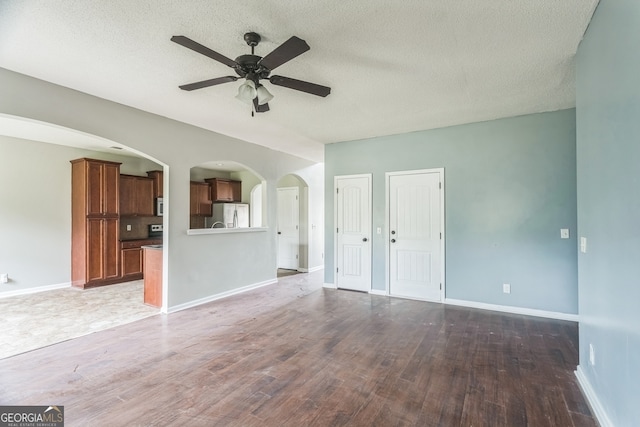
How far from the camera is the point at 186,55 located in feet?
8.33

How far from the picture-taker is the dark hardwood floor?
204cm

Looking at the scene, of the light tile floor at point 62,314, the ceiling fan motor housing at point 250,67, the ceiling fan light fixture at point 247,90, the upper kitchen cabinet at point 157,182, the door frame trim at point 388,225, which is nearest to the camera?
the ceiling fan motor housing at point 250,67

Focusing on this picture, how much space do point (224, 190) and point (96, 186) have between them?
2768 millimetres

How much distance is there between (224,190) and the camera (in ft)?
25.6

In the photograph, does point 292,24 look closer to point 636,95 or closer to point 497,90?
point 636,95

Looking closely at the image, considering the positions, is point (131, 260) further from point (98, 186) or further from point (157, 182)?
point (157, 182)

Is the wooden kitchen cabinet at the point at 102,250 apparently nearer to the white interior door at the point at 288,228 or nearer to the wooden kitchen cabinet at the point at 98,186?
the wooden kitchen cabinet at the point at 98,186

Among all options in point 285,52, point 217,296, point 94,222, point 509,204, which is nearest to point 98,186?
point 94,222

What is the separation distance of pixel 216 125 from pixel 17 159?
12.0 ft

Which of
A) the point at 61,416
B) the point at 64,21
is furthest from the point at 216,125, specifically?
the point at 61,416

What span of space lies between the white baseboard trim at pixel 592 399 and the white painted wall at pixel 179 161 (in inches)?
173

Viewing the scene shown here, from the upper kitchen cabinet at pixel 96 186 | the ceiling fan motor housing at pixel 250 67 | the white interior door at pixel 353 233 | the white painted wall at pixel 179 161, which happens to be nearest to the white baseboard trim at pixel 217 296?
the white painted wall at pixel 179 161

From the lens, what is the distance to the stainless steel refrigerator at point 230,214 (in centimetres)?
753

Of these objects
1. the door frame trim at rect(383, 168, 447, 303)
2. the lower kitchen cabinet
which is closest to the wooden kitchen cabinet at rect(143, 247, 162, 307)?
the lower kitchen cabinet
